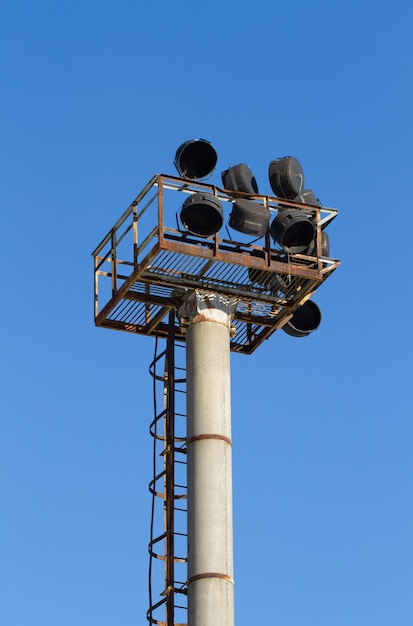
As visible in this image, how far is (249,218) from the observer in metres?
42.4

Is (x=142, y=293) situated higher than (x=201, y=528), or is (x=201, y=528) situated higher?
(x=142, y=293)

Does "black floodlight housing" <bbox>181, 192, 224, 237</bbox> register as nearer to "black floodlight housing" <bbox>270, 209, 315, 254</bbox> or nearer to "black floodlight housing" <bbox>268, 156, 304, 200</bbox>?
"black floodlight housing" <bbox>270, 209, 315, 254</bbox>

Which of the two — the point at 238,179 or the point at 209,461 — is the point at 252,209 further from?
the point at 209,461

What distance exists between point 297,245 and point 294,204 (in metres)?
1.02

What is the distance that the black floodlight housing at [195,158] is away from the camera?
4275 cm

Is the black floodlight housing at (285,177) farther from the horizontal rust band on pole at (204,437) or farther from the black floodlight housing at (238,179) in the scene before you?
the horizontal rust band on pole at (204,437)

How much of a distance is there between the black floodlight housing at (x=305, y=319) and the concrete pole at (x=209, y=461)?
2207 mm

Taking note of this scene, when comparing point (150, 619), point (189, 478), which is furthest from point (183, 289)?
point (150, 619)

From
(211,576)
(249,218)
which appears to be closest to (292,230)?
(249,218)

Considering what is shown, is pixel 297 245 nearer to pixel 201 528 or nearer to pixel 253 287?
pixel 253 287

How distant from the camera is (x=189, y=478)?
4091cm

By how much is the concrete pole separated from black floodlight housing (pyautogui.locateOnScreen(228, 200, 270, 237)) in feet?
4.78

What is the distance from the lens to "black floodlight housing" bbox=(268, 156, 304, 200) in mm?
43812

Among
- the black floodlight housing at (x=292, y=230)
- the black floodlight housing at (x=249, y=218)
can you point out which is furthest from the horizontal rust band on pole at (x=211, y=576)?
the black floodlight housing at (x=249, y=218)
